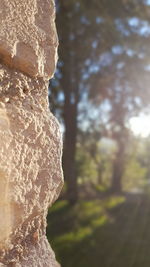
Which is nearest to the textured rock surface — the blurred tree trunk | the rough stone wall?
the rough stone wall

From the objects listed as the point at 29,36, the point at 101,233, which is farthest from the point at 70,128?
the point at 29,36

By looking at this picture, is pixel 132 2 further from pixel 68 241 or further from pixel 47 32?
pixel 47 32

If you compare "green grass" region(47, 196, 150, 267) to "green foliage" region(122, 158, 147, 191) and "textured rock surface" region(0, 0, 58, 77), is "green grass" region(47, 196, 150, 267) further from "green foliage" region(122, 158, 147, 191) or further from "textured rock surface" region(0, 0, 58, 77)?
"textured rock surface" region(0, 0, 58, 77)

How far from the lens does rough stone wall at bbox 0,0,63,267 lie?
0.78 meters

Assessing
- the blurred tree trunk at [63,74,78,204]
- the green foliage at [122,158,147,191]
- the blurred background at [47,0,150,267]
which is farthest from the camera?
the green foliage at [122,158,147,191]

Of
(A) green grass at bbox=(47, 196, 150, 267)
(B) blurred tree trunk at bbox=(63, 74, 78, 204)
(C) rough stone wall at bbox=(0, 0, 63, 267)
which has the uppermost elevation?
(B) blurred tree trunk at bbox=(63, 74, 78, 204)

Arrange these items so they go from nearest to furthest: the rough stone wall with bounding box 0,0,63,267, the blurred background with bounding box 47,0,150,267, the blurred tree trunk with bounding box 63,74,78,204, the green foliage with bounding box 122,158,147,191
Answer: the rough stone wall with bounding box 0,0,63,267 < the blurred background with bounding box 47,0,150,267 < the blurred tree trunk with bounding box 63,74,78,204 < the green foliage with bounding box 122,158,147,191

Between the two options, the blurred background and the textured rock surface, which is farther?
the blurred background

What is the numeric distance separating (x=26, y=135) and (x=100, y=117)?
1183cm

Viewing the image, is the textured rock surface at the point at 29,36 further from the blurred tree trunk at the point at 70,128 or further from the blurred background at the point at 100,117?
the blurred tree trunk at the point at 70,128

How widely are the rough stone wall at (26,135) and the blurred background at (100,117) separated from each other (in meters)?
6.15

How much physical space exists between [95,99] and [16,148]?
11.2 meters

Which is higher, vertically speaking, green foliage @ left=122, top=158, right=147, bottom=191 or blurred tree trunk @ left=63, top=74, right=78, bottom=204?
blurred tree trunk @ left=63, top=74, right=78, bottom=204

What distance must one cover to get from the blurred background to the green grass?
0.07 ft
